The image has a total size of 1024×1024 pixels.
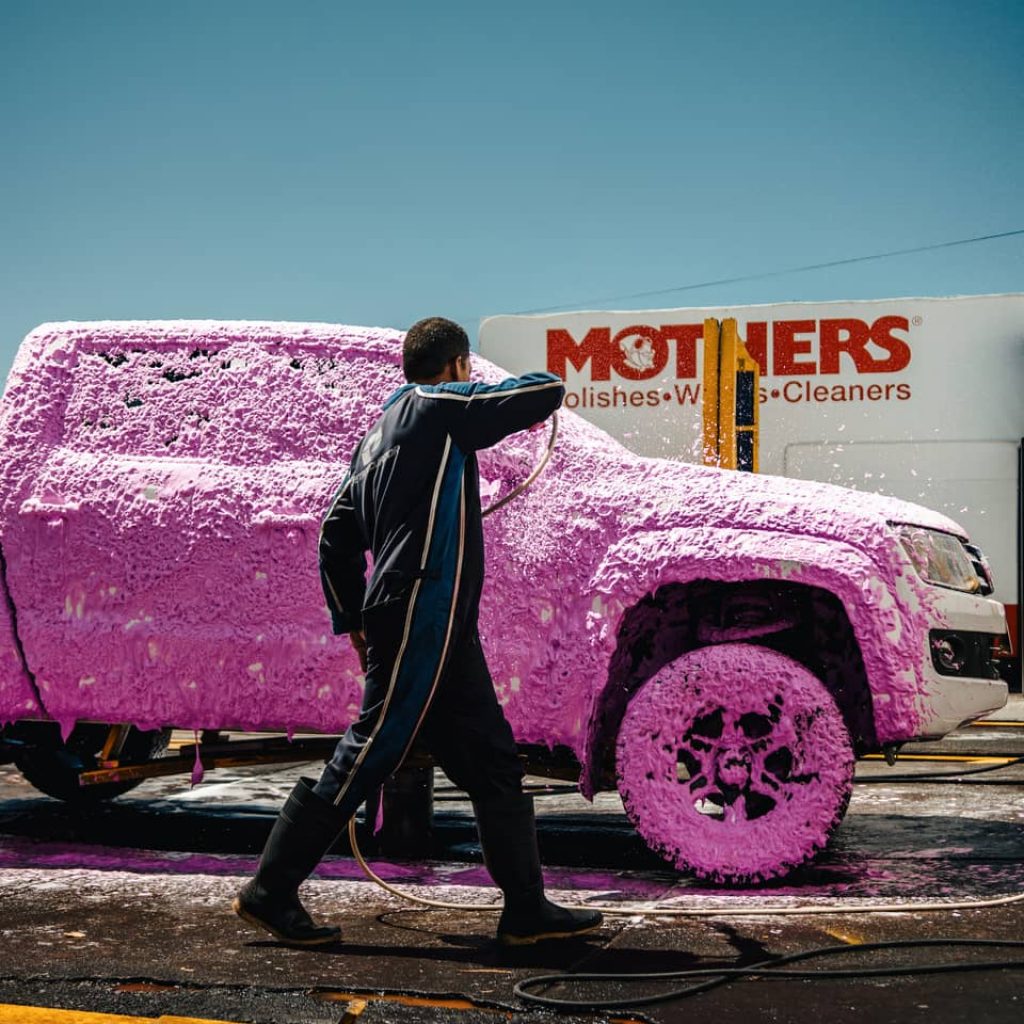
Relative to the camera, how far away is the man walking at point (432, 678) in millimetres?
3793

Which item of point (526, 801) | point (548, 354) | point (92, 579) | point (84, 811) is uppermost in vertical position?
point (548, 354)

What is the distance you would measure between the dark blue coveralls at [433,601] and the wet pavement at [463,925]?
0.50 m

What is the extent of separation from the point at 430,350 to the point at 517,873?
1.43m

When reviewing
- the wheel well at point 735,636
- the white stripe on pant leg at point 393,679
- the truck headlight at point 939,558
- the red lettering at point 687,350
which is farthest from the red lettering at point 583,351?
the white stripe on pant leg at point 393,679

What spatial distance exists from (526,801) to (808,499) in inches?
58.0

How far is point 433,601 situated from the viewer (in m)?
3.79

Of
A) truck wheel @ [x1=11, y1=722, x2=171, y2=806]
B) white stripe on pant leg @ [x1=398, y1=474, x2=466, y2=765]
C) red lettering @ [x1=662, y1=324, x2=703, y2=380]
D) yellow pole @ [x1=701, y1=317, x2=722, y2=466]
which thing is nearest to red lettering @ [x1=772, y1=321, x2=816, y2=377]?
red lettering @ [x1=662, y1=324, x2=703, y2=380]

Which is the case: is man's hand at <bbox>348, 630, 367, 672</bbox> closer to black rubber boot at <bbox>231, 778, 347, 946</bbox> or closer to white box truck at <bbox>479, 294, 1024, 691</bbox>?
black rubber boot at <bbox>231, 778, 347, 946</bbox>

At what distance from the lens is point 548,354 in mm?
17969

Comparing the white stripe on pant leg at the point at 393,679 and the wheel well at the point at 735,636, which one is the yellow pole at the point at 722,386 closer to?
the wheel well at the point at 735,636

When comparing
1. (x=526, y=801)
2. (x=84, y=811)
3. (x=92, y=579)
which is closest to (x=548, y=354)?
(x=84, y=811)

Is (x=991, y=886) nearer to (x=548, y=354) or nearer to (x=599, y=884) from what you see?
(x=599, y=884)

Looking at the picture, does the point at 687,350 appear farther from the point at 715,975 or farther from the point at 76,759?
the point at 715,975

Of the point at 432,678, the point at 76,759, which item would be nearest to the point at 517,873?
the point at 432,678
